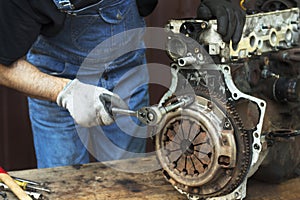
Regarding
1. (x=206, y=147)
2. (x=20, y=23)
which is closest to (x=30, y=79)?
(x=20, y=23)

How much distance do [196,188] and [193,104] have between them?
223 mm

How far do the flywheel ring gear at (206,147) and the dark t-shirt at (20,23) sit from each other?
1.57 feet

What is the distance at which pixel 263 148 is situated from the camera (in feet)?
4.78

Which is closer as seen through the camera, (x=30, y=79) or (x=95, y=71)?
(x=30, y=79)

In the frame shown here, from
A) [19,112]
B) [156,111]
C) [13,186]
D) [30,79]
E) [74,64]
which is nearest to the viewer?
[156,111]

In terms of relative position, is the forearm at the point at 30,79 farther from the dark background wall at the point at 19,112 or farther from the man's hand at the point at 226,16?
the dark background wall at the point at 19,112

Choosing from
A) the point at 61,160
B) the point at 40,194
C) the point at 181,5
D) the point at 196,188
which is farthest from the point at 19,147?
the point at 196,188

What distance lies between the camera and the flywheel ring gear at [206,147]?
1.35 meters

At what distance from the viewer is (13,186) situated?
4.93 ft

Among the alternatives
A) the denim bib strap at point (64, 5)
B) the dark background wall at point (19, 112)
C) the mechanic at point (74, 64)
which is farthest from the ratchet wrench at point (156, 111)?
the dark background wall at point (19, 112)

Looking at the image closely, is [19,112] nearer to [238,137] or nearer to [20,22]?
[20,22]

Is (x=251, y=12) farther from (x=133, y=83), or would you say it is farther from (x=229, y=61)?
(x=133, y=83)

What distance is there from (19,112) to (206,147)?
1.51m

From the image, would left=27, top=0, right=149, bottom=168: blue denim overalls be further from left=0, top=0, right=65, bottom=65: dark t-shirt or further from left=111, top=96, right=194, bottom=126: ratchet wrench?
left=111, top=96, right=194, bottom=126: ratchet wrench
